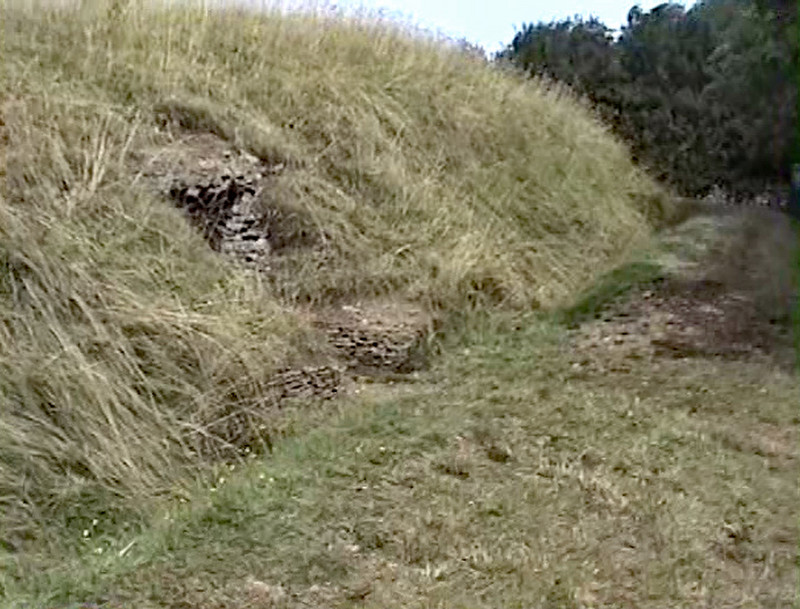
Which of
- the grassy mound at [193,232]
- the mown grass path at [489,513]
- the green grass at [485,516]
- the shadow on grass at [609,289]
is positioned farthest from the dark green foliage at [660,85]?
the green grass at [485,516]

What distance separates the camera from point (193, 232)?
17.9 ft

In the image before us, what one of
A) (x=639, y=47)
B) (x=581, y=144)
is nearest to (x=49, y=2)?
(x=581, y=144)

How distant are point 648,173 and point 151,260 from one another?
38.5ft

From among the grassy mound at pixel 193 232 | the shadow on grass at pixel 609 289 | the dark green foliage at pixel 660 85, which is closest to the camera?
the grassy mound at pixel 193 232

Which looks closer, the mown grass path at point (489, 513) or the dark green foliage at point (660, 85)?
the mown grass path at point (489, 513)

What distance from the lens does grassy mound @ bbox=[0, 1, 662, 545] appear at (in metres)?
3.94

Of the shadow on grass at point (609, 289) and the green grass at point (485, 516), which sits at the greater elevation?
the shadow on grass at point (609, 289)

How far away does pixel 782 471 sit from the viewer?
431cm

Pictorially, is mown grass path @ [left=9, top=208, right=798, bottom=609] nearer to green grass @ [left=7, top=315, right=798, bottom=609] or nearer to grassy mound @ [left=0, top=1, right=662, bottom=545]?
green grass @ [left=7, top=315, right=798, bottom=609]

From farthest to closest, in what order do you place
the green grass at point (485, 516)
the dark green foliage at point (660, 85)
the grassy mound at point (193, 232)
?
1. the dark green foliage at point (660, 85)
2. the grassy mound at point (193, 232)
3. the green grass at point (485, 516)

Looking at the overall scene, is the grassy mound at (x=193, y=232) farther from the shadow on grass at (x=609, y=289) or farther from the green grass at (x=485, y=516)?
the green grass at (x=485, y=516)

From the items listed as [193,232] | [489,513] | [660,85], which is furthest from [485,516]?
[660,85]

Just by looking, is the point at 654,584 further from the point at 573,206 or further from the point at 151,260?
the point at 573,206

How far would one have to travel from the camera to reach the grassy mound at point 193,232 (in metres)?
3.94
